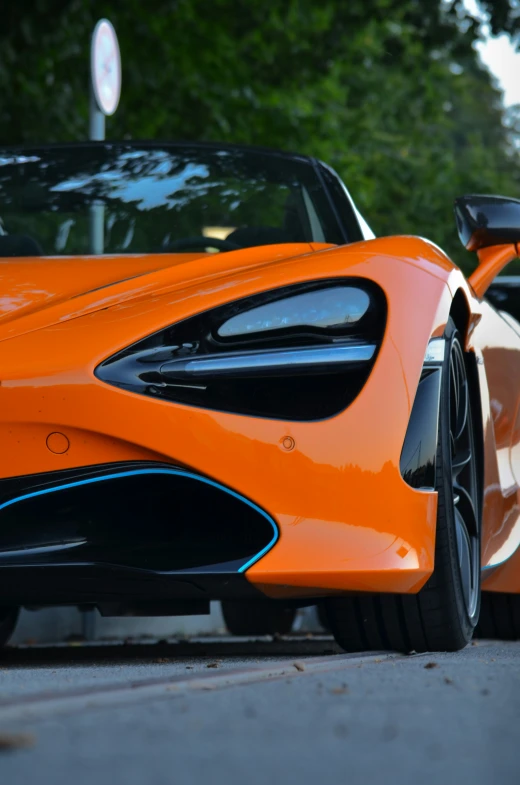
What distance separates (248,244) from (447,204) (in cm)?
1872

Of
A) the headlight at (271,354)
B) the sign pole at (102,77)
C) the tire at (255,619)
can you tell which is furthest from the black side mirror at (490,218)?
the sign pole at (102,77)

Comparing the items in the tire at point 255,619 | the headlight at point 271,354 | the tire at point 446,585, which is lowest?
the tire at point 255,619

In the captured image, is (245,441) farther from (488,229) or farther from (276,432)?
(488,229)

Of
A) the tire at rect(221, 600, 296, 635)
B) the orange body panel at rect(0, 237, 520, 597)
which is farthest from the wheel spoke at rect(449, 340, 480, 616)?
the tire at rect(221, 600, 296, 635)

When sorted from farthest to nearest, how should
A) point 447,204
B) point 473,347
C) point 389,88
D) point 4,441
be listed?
point 389,88 → point 447,204 → point 473,347 → point 4,441

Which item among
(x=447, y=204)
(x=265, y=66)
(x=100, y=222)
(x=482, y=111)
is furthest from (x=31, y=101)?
(x=482, y=111)

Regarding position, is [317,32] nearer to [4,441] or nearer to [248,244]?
[248,244]

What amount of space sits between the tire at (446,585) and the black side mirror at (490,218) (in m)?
0.52

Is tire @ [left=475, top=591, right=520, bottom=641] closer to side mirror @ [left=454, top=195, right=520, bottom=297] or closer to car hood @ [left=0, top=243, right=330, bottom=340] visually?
side mirror @ [left=454, top=195, right=520, bottom=297]

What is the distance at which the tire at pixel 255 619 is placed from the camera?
6.21 metres

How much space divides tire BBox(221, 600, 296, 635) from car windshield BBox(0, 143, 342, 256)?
210 cm

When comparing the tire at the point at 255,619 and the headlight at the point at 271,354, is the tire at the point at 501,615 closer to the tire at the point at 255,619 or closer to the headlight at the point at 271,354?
the tire at the point at 255,619

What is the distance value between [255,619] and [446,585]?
3236 mm

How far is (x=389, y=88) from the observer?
79.2 feet
